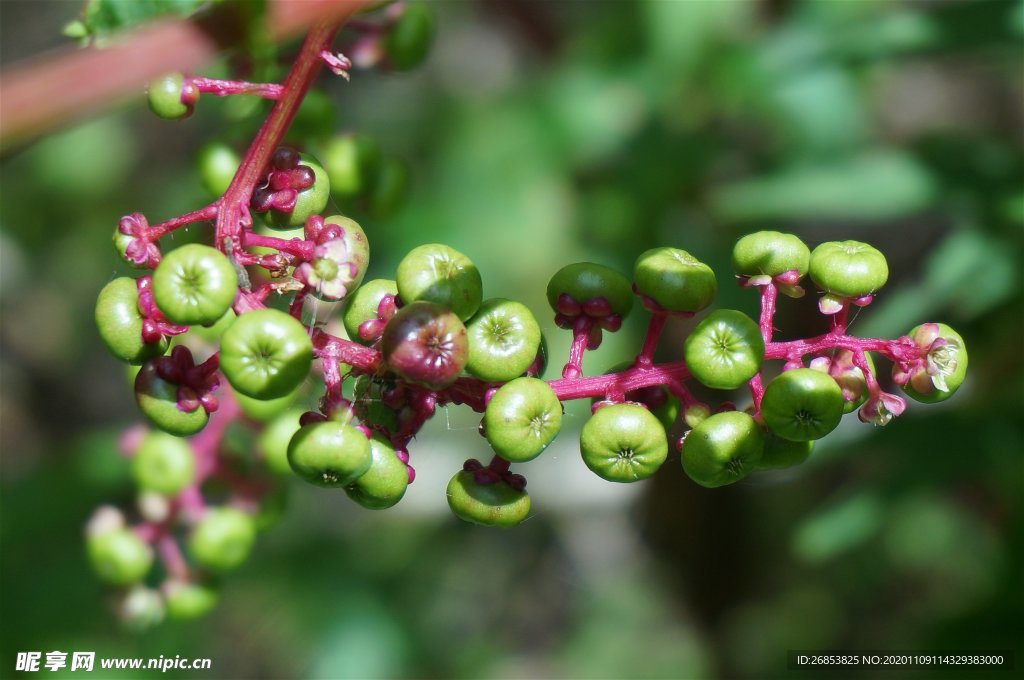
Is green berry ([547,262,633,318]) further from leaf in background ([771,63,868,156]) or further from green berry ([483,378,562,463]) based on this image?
leaf in background ([771,63,868,156])

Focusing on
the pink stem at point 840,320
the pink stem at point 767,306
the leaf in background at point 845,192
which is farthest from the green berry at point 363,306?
the leaf in background at point 845,192

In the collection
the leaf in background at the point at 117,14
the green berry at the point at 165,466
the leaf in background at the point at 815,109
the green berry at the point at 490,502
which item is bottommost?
the green berry at the point at 490,502

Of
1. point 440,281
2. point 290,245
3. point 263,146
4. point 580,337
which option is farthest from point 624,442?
point 263,146

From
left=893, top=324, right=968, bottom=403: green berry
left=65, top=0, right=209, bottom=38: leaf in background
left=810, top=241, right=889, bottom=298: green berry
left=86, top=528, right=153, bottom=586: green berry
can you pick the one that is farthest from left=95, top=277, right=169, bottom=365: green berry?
left=893, top=324, right=968, bottom=403: green berry

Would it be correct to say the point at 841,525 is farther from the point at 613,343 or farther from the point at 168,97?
the point at 168,97

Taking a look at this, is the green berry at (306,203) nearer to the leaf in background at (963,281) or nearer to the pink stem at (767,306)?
the pink stem at (767,306)

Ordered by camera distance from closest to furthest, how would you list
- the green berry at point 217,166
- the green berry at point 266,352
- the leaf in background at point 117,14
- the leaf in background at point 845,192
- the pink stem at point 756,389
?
the green berry at point 266,352 → the pink stem at point 756,389 → the leaf in background at point 117,14 → the green berry at point 217,166 → the leaf in background at point 845,192
